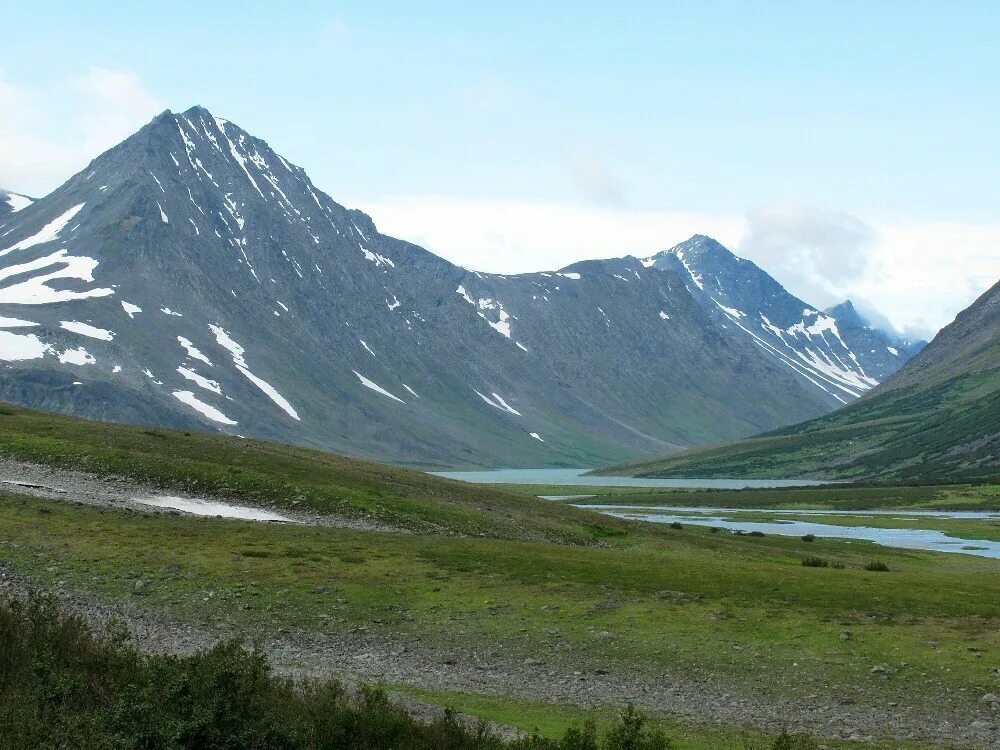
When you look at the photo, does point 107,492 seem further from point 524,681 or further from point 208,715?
point 208,715

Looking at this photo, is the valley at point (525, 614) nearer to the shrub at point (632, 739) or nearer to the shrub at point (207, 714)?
the shrub at point (632, 739)

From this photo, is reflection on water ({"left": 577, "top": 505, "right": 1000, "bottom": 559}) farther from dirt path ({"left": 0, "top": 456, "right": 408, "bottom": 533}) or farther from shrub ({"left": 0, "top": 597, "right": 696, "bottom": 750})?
shrub ({"left": 0, "top": 597, "right": 696, "bottom": 750})

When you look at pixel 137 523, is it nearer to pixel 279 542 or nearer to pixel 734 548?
pixel 279 542

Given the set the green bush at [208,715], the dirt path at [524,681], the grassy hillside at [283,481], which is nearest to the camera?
the green bush at [208,715]

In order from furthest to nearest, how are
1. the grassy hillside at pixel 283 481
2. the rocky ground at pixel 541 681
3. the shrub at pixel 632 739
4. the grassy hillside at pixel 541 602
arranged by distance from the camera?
the grassy hillside at pixel 283 481
the grassy hillside at pixel 541 602
the rocky ground at pixel 541 681
the shrub at pixel 632 739

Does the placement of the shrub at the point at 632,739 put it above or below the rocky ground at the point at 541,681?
above

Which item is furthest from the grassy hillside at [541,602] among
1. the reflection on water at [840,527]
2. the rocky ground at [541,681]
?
the reflection on water at [840,527]

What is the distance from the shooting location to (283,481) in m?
68.6

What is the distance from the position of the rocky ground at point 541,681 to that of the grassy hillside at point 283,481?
25564 mm

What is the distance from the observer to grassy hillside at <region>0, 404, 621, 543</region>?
65.4 meters

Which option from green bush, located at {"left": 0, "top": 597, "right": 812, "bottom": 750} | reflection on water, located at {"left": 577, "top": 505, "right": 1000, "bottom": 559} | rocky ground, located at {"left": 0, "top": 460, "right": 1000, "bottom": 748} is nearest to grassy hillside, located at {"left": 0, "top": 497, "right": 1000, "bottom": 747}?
rocky ground, located at {"left": 0, "top": 460, "right": 1000, "bottom": 748}

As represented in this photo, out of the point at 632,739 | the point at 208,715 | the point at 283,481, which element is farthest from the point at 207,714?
the point at 283,481

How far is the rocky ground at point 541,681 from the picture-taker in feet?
98.2

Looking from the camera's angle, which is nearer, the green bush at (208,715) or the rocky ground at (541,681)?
the green bush at (208,715)
